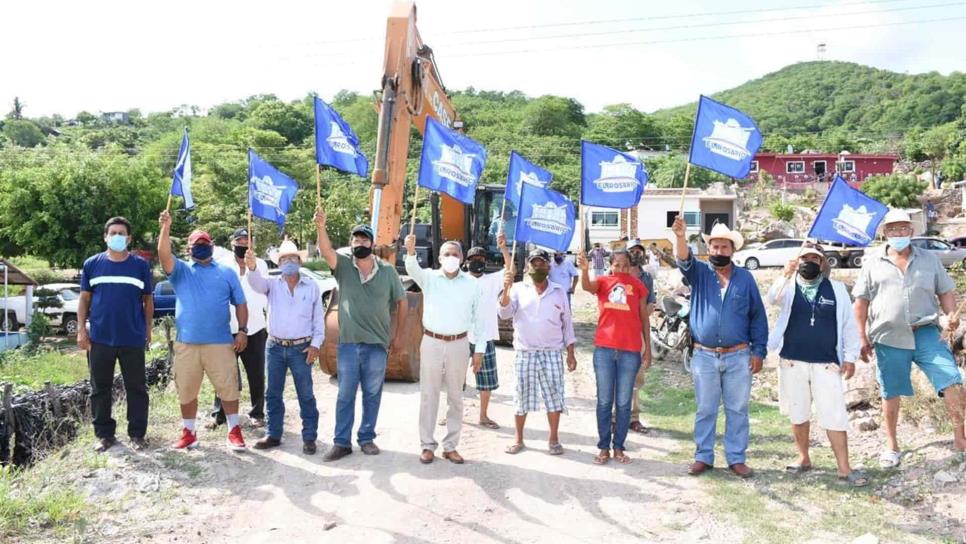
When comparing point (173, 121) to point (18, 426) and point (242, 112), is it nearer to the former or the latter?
point (242, 112)

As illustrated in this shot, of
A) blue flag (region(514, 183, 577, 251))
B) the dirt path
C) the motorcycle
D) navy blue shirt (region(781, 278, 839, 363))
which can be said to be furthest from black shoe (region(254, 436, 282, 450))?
the motorcycle

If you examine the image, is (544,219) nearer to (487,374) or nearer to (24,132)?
(487,374)

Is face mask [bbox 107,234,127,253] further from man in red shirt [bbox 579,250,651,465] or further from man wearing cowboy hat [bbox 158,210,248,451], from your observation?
man in red shirt [bbox 579,250,651,465]

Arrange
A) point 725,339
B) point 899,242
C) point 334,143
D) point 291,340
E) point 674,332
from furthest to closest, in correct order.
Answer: point 674,332, point 334,143, point 291,340, point 899,242, point 725,339

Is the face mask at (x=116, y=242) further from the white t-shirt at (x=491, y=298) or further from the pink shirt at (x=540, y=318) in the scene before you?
the pink shirt at (x=540, y=318)

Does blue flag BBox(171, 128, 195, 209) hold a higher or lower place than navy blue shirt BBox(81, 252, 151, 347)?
higher

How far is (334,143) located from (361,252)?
7.41ft

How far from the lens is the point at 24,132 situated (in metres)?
103

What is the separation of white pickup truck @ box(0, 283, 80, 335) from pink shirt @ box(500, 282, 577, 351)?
17647mm

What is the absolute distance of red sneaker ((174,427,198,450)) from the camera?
260 inches

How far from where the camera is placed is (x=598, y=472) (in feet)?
20.5

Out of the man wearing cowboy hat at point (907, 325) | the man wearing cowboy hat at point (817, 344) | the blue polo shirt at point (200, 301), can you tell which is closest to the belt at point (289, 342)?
the blue polo shirt at point (200, 301)

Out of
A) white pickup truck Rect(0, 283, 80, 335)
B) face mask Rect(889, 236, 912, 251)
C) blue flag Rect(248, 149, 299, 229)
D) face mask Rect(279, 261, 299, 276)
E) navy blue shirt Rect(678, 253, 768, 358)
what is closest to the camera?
navy blue shirt Rect(678, 253, 768, 358)

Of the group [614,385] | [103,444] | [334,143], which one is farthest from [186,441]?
[614,385]
